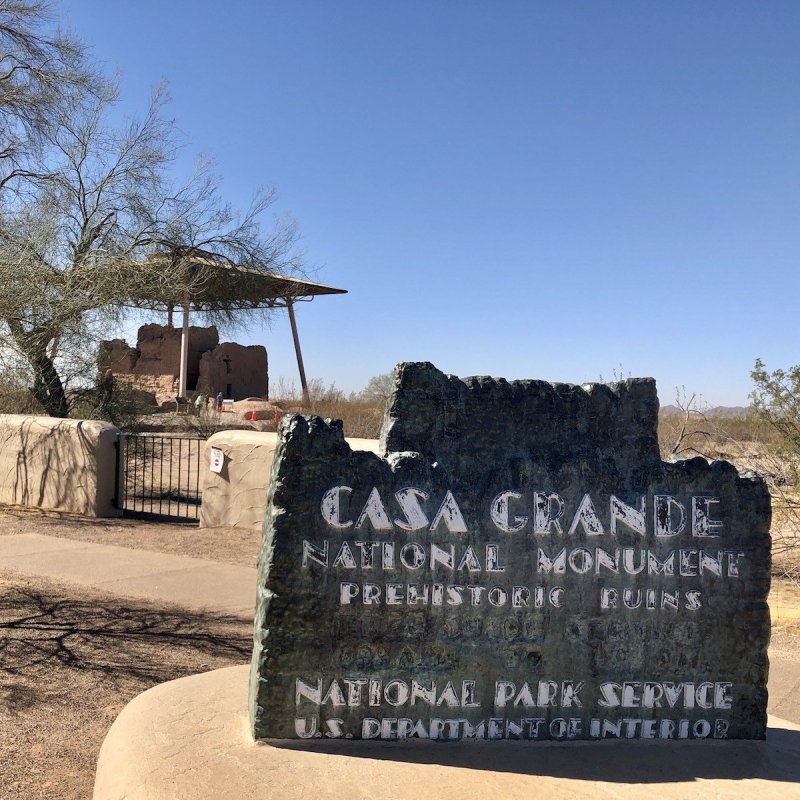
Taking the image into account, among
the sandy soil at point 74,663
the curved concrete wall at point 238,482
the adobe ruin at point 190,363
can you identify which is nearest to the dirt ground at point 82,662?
the sandy soil at point 74,663

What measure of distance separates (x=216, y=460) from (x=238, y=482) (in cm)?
42

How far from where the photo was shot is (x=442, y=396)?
3.81 m

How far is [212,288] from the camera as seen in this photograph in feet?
68.1

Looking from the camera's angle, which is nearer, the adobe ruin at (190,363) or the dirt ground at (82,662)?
the dirt ground at (82,662)

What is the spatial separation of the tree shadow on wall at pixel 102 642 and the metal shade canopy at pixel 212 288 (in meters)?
8.46

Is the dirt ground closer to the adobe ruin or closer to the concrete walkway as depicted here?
the concrete walkway

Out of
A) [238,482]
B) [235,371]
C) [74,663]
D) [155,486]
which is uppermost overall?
[235,371]

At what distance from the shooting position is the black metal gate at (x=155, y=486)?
40.4 ft

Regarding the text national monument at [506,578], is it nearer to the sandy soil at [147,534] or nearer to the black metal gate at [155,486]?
the sandy soil at [147,534]

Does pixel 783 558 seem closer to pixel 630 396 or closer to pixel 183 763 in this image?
pixel 630 396

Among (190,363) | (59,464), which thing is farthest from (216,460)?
(190,363)

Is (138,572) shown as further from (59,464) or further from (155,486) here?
(155,486)

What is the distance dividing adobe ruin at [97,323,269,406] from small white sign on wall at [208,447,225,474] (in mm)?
15495

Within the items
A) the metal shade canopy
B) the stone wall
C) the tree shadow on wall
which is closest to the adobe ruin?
the stone wall
